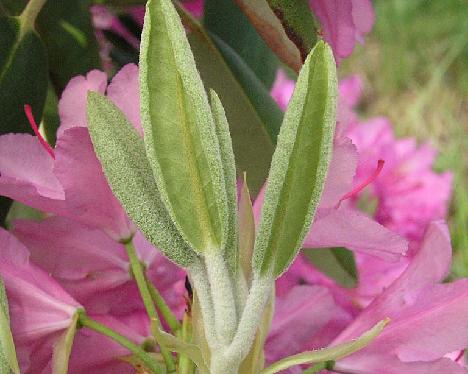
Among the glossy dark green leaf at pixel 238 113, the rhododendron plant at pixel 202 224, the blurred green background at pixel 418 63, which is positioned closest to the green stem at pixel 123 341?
the rhododendron plant at pixel 202 224

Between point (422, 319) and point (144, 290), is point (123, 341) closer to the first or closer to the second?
point (144, 290)

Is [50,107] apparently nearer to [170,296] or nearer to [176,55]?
[170,296]

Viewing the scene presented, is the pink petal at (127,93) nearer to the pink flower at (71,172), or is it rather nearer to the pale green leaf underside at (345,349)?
the pink flower at (71,172)

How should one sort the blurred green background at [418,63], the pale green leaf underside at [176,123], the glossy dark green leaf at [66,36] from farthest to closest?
the blurred green background at [418,63], the glossy dark green leaf at [66,36], the pale green leaf underside at [176,123]

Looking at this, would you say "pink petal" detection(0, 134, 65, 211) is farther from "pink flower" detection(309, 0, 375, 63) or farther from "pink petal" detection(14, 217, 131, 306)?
"pink flower" detection(309, 0, 375, 63)

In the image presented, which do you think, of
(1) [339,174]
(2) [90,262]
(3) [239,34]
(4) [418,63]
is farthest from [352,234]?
(4) [418,63]
